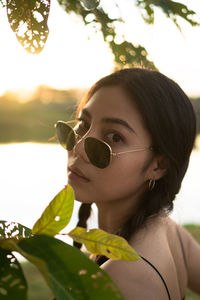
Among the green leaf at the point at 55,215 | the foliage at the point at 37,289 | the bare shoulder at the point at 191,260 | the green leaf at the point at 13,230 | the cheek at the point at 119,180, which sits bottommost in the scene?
the foliage at the point at 37,289

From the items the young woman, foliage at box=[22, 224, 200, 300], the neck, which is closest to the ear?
the young woman

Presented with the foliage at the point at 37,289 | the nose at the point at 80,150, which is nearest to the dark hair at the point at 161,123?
the nose at the point at 80,150

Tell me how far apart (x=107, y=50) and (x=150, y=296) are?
584mm

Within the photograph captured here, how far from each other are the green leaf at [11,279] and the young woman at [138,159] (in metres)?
0.65

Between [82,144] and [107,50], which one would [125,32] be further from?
[82,144]

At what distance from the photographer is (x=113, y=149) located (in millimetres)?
1220

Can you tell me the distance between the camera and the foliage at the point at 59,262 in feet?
1.24

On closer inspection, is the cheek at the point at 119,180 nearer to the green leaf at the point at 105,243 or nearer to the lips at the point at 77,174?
the lips at the point at 77,174

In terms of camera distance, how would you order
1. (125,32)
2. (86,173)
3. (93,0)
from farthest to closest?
(86,173), (125,32), (93,0)

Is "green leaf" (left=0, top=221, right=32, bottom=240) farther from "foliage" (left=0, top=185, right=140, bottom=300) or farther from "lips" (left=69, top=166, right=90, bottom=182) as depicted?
"lips" (left=69, top=166, right=90, bottom=182)

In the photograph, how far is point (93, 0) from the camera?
568 mm

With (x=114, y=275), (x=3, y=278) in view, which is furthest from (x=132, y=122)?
(x=3, y=278)

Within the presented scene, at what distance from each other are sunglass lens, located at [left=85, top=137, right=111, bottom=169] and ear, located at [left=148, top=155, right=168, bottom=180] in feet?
0.69

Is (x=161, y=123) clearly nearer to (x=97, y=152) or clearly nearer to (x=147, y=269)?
(x=97, y=152)
